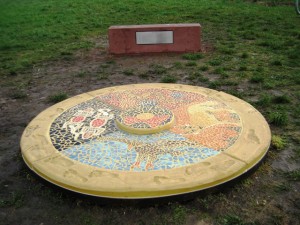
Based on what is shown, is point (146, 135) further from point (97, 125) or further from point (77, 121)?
point (77, 121)

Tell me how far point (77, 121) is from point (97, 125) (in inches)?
10.4

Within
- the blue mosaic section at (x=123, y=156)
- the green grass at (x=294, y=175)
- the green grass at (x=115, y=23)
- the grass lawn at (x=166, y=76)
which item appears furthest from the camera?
the green grass at (x=115, y=23)

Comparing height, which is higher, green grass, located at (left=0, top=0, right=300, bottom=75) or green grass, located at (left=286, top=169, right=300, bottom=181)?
green grass, located at (left=0, top=0, right=300, bottom=75)

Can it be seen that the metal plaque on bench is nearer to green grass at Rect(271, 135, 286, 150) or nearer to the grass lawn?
the grass lawn

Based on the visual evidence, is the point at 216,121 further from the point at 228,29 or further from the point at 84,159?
the point at 228,29

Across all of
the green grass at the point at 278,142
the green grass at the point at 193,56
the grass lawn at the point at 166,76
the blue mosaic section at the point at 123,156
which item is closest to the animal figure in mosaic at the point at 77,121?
the blue mosaic section at the point at 123,156

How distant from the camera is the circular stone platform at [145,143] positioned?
8.90 feet

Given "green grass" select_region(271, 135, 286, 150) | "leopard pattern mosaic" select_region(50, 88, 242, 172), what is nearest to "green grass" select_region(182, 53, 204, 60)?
"leopard pattern mosaic" select_region(50, 88, 242, 172)

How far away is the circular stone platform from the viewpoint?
107 inches

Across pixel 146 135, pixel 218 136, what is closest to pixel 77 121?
pixel 146 135

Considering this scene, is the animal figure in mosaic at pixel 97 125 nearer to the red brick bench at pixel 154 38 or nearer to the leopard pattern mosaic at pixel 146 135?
the leopard pattern mosaic at pixel 146 135

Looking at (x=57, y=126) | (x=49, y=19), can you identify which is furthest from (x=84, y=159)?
(x=49, y=19)

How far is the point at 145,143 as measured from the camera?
3.25m

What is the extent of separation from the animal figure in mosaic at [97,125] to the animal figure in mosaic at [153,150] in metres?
0.54
